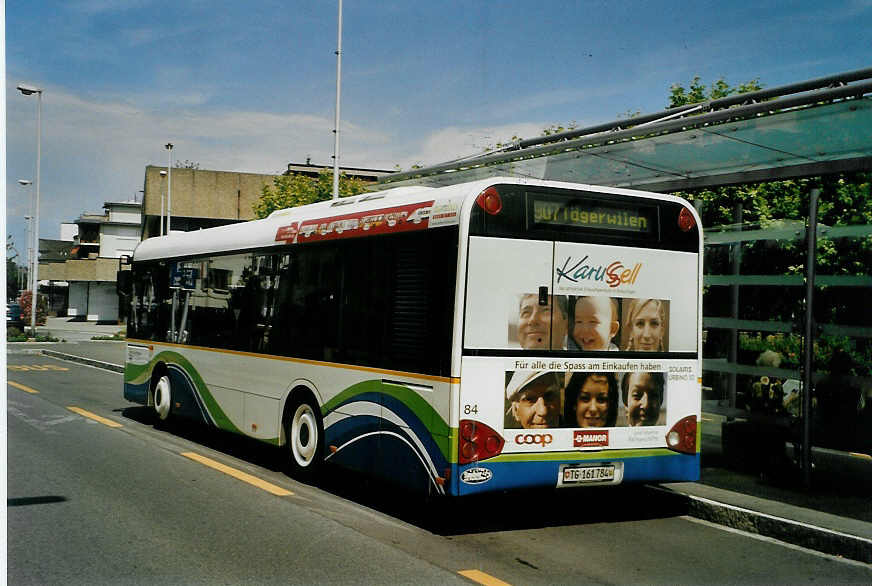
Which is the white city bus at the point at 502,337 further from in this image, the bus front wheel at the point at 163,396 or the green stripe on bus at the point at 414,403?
the bus front wheel at the point at 163,396

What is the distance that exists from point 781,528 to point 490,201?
3.68 m

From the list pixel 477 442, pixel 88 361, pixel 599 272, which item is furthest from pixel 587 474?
pixel 88 361

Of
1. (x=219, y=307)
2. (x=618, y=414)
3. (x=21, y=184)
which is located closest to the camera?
(x=618, y=414)

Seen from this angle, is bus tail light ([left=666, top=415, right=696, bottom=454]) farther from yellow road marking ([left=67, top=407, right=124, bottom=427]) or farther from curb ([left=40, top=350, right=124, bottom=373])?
curb ([left=40, top=350, right=124, bottom=373])

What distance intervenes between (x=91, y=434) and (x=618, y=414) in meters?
8.43

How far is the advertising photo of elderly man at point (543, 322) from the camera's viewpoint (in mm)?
7754

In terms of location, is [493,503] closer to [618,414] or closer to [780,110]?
[618,414]

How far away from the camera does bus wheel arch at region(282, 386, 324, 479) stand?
32.2 ft

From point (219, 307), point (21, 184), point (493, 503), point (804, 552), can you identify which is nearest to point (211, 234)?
point (219, 307)

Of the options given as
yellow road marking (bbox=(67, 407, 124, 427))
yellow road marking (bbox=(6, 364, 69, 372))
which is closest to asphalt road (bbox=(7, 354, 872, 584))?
yellow road marking (bbox=(67, 407, 124, 427))

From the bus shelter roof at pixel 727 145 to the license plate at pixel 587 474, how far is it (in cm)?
357

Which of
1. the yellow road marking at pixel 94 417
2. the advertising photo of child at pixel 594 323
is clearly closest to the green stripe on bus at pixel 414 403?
the advertising photo of child at pixel 594 323

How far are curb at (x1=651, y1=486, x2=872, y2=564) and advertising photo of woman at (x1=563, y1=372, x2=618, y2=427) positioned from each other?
1336 millimetres

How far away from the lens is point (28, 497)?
28.5ft
